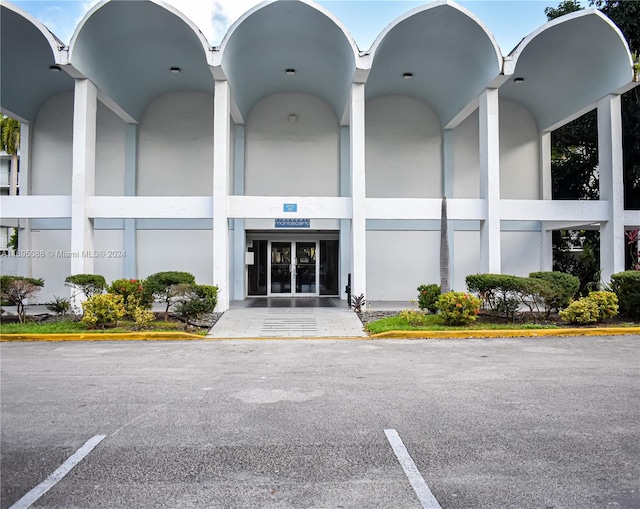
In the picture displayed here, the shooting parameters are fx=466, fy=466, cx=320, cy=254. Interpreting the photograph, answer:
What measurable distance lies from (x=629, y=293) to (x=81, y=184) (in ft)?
49.5

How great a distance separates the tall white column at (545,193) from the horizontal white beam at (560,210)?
2.76m

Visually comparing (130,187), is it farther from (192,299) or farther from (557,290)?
(557,290)

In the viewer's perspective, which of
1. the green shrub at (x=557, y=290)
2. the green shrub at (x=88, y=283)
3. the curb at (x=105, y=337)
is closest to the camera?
the curb at (x=105, y=337)

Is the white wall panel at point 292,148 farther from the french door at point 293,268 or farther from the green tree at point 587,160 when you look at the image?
the green tree at point 587,160

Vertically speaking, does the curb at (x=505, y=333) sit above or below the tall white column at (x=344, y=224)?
below

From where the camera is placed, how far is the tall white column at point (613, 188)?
48.5 ft

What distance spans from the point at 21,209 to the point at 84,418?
1161 cm

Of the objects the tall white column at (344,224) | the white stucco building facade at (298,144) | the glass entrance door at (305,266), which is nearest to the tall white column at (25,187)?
the white stucco building facade at (298,144)

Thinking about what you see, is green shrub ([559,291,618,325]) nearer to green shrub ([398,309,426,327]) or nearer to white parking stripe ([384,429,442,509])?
green shrub ([398,309,426,327])

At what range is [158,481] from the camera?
3.37 meters

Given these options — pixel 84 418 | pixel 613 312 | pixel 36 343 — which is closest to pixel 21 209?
pixel 36 343

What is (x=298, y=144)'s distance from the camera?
17719 millimetres

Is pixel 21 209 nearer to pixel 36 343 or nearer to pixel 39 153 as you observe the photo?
pixel 39 153

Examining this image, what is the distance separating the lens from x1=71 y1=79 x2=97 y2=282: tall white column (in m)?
13.5
